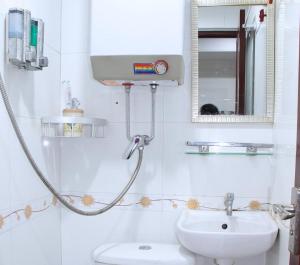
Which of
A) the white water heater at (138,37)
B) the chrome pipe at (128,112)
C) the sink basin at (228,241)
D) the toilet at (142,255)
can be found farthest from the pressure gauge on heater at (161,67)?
the toilet at (142,255)

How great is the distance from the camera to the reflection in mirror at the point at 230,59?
5.03 feet

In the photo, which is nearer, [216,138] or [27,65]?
[27,65]

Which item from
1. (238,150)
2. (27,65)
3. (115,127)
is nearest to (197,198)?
(238,150)

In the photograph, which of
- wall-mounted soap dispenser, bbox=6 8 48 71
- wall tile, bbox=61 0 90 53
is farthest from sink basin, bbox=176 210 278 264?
wall tile, bbox=61 0 90 53

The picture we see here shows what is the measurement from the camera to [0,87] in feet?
3.18

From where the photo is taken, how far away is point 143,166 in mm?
1573

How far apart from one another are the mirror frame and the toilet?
62cm

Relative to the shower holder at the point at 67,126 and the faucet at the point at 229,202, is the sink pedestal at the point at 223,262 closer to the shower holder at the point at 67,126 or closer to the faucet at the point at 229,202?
the faucet at the point at 229,202

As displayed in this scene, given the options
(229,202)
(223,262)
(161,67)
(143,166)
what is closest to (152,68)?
(161,67)

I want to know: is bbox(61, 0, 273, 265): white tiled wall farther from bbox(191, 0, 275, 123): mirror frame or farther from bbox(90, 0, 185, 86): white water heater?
bbox(90, 0, 185, 86): white water heater

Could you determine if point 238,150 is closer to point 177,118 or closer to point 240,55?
point 177,118

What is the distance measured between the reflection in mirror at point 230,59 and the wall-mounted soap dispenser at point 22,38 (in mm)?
767

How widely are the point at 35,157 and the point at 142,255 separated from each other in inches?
24.4

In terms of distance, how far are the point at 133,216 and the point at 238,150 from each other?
61cm
